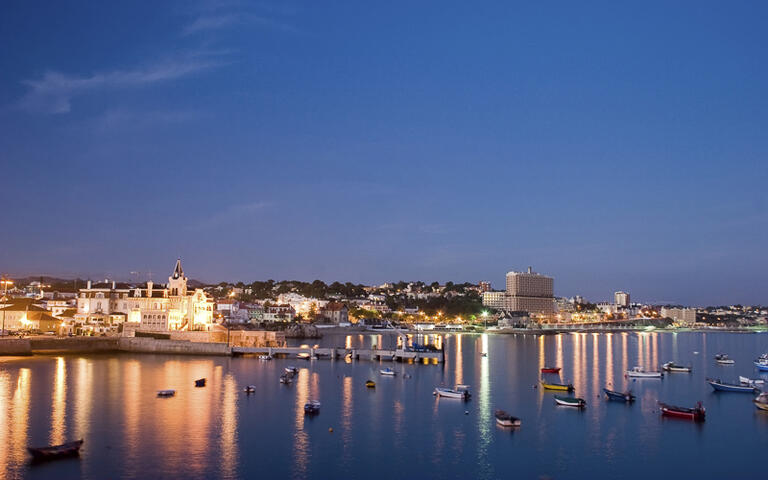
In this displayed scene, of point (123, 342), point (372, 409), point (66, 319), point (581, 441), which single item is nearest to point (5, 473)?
point (372, 409)

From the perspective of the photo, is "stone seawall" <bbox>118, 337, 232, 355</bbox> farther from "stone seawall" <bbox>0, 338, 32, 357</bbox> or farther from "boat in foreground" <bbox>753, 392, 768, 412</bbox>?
"boat in foreground" <bbox>753, 392, 768, 412</bbox>

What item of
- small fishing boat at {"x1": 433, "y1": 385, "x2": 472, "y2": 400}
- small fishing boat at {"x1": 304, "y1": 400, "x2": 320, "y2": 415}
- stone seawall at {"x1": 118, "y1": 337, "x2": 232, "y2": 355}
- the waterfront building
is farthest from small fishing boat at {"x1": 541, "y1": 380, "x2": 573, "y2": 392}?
the waterfront building

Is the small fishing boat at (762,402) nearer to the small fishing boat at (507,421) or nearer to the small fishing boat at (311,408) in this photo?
the small fishing boat at (507,421)

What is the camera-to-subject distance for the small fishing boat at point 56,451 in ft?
84.3

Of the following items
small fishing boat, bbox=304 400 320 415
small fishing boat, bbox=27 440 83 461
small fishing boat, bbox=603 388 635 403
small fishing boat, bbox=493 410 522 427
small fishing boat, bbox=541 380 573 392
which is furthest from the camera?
small fishing boat, bbox=541 380 573 392

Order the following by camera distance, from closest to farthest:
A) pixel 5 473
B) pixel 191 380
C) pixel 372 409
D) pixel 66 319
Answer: pixel 5 473
pixel 372 409
pixel 191 380
pixel 66 319

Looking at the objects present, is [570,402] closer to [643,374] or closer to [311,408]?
[311,408]

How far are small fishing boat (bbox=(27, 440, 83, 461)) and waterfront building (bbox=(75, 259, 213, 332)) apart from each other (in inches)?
1946

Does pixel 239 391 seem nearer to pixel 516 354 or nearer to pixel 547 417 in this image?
pixel 547 417

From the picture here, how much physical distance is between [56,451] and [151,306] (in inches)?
2121

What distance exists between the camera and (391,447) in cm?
2906

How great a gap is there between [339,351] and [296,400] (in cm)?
2624

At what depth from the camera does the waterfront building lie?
7631cm

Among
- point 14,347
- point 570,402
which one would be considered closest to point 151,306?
point 14,347
